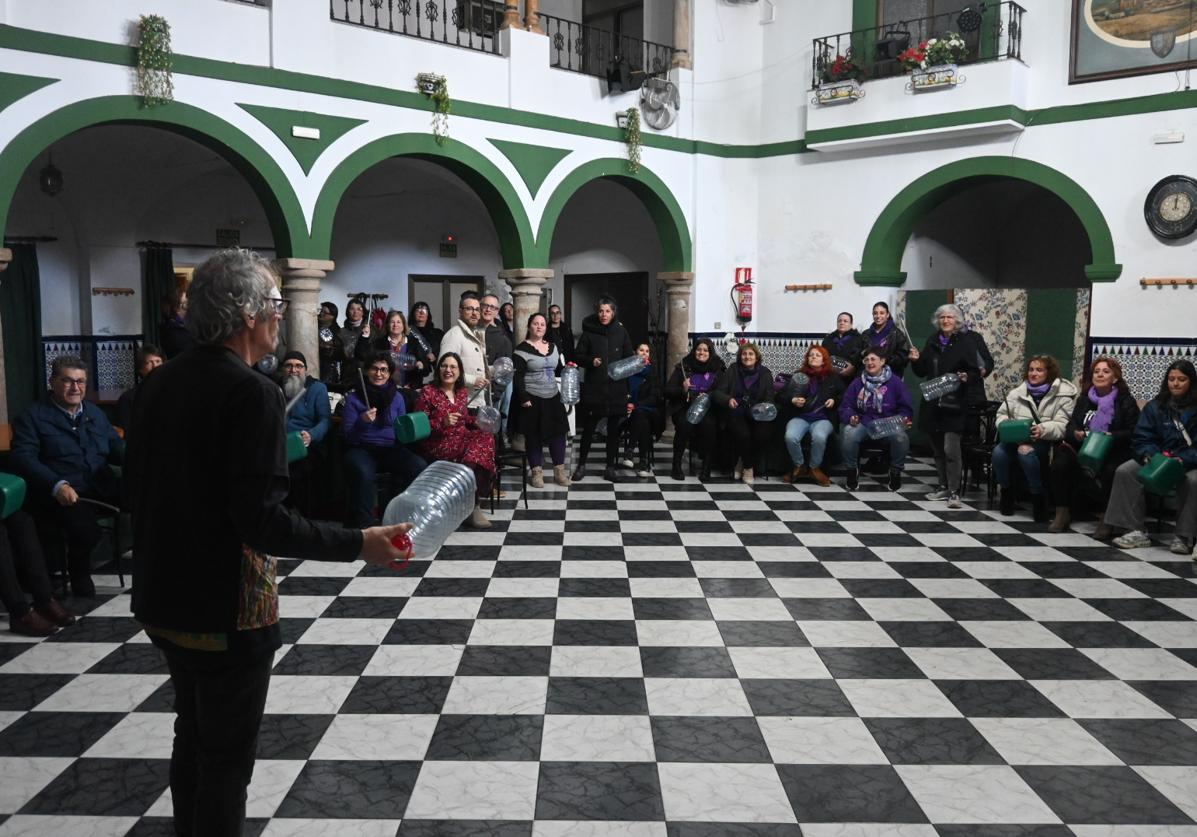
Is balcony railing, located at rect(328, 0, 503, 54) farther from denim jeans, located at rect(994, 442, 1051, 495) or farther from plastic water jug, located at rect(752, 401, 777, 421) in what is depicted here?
denim jeans, located at rect(994, 442, 1051, 495)

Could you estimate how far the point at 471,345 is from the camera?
7.77 m

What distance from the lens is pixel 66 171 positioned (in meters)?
10.8

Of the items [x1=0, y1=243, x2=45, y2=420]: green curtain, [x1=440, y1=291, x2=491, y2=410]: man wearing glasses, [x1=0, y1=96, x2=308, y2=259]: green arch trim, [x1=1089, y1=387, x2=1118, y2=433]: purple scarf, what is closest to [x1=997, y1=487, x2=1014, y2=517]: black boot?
[x1=1089, y1=387, x2=1118, y2=433]: purple scarf

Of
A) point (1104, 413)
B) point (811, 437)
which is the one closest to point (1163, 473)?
point (1104, 413)

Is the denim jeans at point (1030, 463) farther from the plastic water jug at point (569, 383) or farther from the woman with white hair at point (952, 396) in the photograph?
the plastic water jug at point (569, 383)

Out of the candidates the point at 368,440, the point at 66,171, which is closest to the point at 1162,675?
the point at 368,440

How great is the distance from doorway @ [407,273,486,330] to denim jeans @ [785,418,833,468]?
21.6 ft

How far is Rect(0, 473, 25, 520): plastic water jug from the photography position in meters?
4.33

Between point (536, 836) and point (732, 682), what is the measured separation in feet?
4.56

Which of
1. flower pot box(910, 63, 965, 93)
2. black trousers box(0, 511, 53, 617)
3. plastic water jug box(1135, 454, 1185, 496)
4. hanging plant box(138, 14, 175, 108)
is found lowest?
black trousers box(0, 511, 53, 617)

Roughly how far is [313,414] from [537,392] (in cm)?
207

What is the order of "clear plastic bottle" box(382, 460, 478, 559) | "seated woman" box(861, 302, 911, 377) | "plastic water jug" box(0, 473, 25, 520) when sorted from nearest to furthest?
"clear plastic bottle" box(382, 460, 478, 559), "plastic water jug" box(0, 473, 25, 520), "seated woman" box(861, 302, 911, 377)

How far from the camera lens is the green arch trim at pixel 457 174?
28.5ft

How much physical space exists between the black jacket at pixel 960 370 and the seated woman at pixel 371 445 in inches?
156
